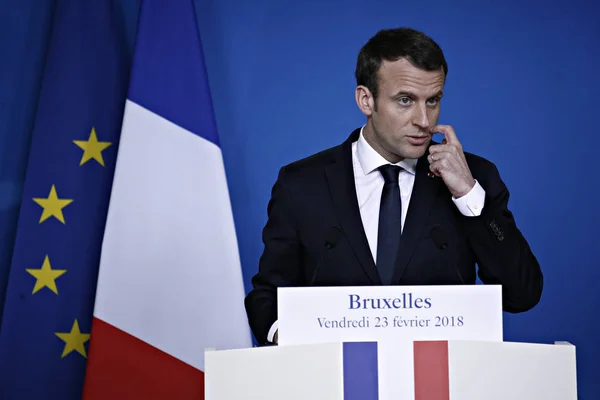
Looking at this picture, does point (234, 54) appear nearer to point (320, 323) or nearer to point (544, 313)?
point (544, 313)

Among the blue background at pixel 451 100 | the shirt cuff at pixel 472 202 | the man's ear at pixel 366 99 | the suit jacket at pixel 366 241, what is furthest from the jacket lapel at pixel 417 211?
the blue background at pixel 451 100

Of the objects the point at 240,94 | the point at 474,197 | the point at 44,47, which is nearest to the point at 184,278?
the point at 240,94

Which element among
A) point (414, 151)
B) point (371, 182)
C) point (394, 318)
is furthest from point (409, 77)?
point (394, 318)

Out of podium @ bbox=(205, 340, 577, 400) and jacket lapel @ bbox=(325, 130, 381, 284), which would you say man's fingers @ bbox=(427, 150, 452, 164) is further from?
podium @ bbox=(205, 340, 577, 400)

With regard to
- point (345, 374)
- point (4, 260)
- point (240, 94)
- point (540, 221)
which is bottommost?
point (345, 374)

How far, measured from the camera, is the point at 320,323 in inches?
47.5

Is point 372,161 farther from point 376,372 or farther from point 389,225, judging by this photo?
point 376,372

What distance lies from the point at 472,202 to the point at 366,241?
0.83 ft

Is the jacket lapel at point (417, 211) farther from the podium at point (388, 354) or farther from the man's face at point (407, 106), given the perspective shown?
the podium at point (388, 354)

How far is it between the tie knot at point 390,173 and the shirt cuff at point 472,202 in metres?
0.22

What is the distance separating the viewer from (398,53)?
1.80m

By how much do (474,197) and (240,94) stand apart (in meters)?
1.57

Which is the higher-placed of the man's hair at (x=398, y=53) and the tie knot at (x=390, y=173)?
the man's hair at (x=398, y=53)

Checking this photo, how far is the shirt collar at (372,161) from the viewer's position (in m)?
1.86
